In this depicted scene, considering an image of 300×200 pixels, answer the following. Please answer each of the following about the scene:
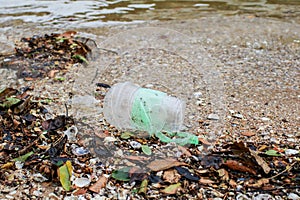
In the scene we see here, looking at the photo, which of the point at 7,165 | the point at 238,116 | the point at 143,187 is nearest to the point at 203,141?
the point at 238,116

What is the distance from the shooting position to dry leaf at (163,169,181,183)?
5.52 feet

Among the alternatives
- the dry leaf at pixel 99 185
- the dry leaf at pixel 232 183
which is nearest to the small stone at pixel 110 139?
the dry leaf at pixel 99 185

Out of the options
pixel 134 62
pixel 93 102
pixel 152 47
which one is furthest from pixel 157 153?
pixel 152 47

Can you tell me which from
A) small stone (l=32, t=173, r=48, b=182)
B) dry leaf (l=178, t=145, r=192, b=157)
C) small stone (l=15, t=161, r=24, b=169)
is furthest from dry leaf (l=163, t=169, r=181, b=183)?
small stone (l=15, t=161, r=24, b=169)

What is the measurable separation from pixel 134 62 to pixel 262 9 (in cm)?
236

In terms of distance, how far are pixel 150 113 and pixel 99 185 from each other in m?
0.50

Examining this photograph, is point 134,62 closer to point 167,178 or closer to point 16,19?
point 167,178

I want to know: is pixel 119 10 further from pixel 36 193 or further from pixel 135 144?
pixel 36 193

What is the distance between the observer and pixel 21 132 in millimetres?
2023

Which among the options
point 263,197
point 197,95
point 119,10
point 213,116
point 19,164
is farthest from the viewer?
point 119,10

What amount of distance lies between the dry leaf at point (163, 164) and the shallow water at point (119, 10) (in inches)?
107

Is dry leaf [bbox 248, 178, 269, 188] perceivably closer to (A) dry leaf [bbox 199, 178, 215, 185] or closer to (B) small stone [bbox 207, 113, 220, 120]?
(A) dry leaf [bbox 199, 178, 215, 185]

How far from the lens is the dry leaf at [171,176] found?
1.68 metres

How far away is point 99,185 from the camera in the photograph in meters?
1.67
